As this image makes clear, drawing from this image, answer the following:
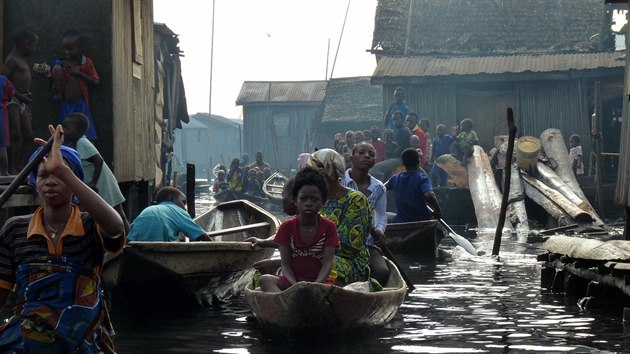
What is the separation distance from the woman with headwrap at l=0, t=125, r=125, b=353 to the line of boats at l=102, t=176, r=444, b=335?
3209 mm

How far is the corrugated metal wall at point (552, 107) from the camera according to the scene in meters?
28.6

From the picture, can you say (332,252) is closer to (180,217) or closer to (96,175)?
(180,217)

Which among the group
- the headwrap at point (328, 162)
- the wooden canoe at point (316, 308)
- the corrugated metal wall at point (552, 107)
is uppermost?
the corrugated metal wall at point (552, 107)

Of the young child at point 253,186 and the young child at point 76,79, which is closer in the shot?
the young child at point 76,79

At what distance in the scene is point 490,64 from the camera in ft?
95.6

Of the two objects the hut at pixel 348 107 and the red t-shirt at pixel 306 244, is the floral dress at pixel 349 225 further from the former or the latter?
the hut at pixel 348 107

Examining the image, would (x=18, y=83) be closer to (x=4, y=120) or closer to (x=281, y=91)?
(x=4, y=120)

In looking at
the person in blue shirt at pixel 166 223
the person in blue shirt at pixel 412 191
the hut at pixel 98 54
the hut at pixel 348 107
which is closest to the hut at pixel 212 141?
the hut at pixel 348 107

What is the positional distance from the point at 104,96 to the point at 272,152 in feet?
111

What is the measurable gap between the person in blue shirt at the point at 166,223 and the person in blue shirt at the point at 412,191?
434cm

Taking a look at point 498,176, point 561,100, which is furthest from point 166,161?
point 561,100

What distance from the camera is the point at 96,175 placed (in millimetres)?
10477

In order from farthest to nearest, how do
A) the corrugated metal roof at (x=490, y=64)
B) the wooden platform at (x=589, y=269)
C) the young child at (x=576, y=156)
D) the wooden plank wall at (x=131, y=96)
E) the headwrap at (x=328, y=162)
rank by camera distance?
the corrugated metal roof at (x=490, y=64)
the young child at (x=576, y=156)
the wooden plank wall at (x=131, y=96)
the wooden platform at (x=589, y=269)
the headwrap at (x=328, y=162)

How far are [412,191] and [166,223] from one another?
5316 millimetres
